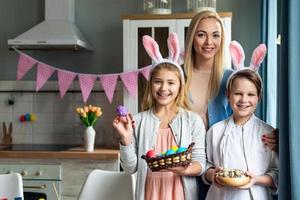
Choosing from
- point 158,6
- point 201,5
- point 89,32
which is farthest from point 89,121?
point 201,5

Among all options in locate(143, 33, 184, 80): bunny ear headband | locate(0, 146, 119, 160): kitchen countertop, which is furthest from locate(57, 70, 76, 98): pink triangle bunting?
locate(143, 33, 184, 80): bunny ear headband

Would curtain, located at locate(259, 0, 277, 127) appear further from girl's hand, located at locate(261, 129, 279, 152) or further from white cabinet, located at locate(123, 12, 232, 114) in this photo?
girl's hand, located at locate(261, 129, 279, 152)

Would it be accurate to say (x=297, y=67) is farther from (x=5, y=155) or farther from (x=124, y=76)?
(x=5, y=155)

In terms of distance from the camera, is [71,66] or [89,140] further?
[71,66]

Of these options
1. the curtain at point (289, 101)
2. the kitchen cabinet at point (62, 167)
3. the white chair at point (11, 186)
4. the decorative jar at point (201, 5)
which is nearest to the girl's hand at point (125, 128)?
the curtain at point (289, 101)

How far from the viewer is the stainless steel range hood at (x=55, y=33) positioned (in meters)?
3.76

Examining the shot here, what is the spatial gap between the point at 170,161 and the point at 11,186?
1162mm

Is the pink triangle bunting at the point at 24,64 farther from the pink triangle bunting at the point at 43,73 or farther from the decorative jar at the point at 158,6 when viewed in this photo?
the decorative jar at the point at 158,6

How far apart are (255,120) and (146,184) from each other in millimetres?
461

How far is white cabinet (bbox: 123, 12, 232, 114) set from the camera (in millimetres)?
3543

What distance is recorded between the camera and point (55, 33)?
384 centimetres

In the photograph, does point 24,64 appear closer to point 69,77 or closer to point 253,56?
point 69,77

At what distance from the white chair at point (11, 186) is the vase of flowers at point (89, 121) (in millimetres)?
1138

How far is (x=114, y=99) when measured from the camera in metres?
4.03
